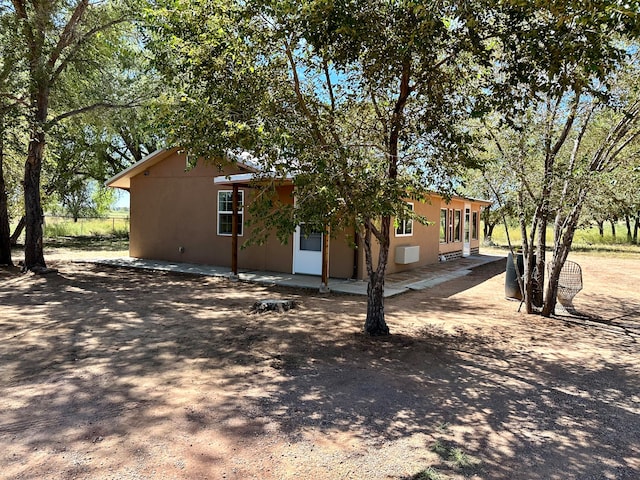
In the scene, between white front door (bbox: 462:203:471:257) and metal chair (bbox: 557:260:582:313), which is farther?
white front door (bbox: 462:203:471:257)

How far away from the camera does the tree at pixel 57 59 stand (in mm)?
9812

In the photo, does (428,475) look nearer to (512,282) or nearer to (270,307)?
(270,307)

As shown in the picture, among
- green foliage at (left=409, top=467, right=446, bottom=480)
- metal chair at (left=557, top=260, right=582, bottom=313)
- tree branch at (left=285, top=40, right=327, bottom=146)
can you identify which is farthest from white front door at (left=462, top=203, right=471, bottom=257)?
green foliage at (left=409, top=467, right=446, bottom=480)

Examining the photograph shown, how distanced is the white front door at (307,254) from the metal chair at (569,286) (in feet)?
17.2

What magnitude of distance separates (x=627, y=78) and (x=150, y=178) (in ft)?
41.6

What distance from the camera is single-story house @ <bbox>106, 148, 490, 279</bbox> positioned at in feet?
36.1

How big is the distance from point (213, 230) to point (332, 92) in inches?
314

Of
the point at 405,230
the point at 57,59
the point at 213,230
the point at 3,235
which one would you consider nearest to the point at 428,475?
the point at 405,230

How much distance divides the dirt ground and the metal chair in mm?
506

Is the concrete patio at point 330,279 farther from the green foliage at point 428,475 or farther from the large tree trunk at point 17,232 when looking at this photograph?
the large tree trunk at point 17,232

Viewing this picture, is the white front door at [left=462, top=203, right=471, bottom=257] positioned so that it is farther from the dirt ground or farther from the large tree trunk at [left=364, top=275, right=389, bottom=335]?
the large tree trunk at [left=364, top=275, right=389, bottom=335]

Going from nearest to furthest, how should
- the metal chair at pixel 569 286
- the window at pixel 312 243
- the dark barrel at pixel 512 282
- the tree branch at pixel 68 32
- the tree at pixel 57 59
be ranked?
the metal chair at pixel 569 286
the dark barrel at pixel 512 282
the tree at pixel 57 59
the tree branch at pixel 68 32
the window at pixel 312 243

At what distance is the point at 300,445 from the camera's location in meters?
2.99

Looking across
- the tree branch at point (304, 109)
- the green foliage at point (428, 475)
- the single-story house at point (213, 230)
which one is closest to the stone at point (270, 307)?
the tree branch at point (304, 109)
